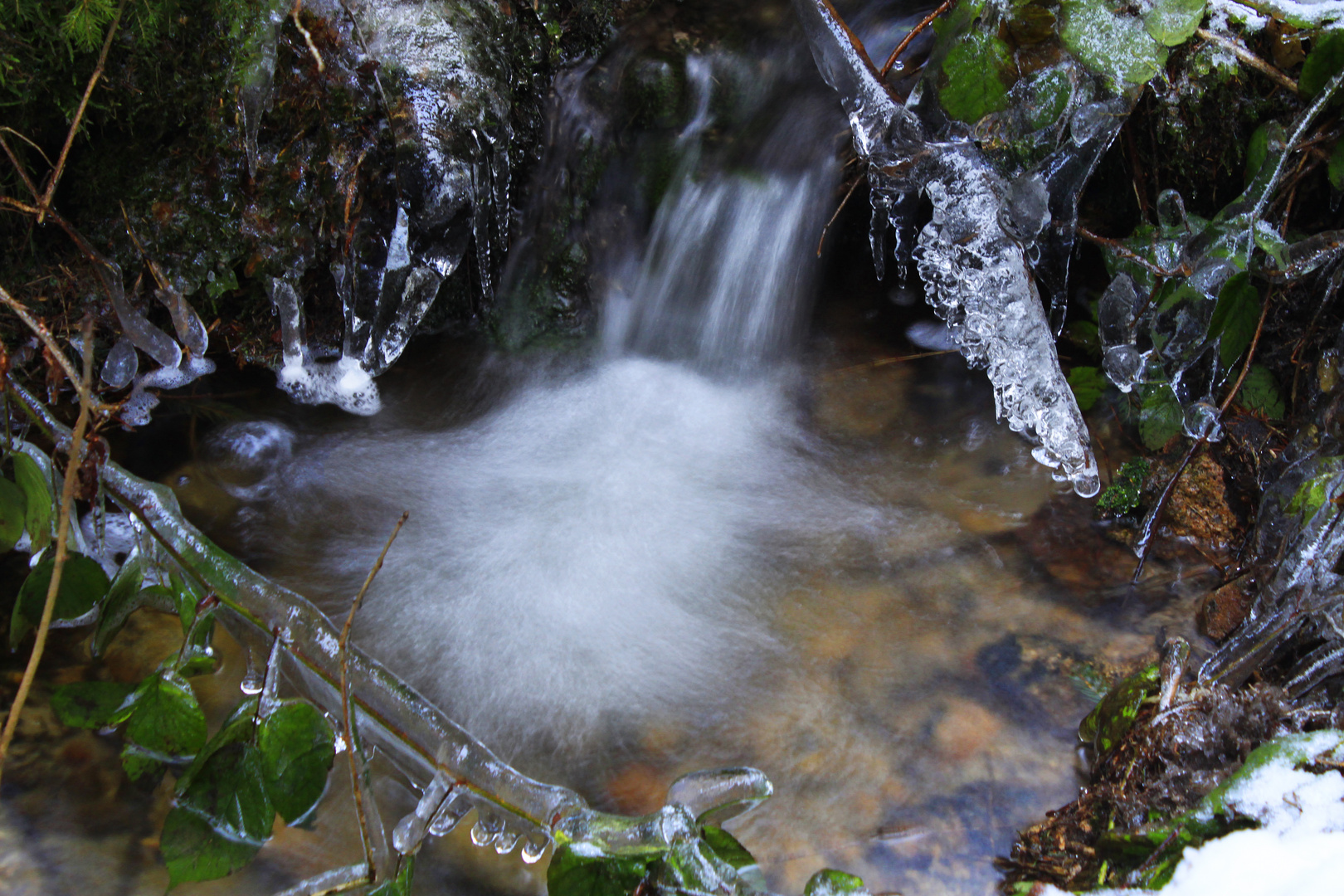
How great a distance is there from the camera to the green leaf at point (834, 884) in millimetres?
1193

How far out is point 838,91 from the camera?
2.55 meters

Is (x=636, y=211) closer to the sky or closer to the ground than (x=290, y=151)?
closer to the sky

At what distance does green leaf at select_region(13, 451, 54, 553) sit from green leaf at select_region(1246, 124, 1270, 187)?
282cm

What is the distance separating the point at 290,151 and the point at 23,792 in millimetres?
1814

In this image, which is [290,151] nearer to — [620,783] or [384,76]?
[384,76]

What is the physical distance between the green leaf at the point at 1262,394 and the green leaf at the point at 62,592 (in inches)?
110

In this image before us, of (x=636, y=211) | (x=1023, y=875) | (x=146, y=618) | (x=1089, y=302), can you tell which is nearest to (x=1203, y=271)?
(x=1089, y=302)

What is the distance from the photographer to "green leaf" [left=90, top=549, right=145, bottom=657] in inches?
63.1

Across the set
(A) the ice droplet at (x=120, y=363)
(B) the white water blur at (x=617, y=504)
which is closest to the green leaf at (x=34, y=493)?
(B) the white water blur at (x=617, y=504)

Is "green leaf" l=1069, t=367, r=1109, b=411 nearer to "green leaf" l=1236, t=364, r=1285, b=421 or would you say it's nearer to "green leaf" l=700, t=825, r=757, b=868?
"green leaf" l=1236, t=364, r=1285, b=421

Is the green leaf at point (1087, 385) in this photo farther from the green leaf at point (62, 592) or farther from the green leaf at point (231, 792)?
the green leaf at point (62, 592)

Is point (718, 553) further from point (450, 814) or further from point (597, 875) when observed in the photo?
point (597, 875)

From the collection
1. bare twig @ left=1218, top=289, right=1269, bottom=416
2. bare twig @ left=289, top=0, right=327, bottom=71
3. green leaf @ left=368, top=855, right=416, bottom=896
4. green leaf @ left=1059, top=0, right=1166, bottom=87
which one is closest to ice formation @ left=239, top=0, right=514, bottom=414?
bare twig @ left=289, top=0, right=327, bottom=71

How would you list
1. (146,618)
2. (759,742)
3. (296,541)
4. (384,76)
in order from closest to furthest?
(759,742)
(146,618)
(296,541)
(384,76)
